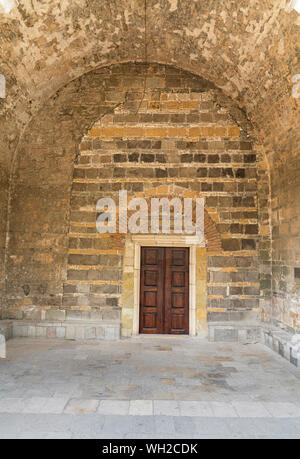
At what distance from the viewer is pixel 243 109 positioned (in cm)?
632

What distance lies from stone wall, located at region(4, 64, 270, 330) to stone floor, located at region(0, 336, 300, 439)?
99 centimetres

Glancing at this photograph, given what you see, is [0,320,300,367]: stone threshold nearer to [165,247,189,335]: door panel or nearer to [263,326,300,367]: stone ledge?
[263,326,300,367]: stone ledge

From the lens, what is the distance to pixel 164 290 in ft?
20.4

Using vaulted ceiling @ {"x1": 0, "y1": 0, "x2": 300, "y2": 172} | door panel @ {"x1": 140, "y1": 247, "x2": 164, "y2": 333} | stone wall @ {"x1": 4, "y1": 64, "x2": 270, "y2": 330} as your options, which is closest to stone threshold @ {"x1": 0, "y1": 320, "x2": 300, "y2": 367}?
stone wall @ {"x1": 4, "y1": 64, "x2": 270, "y2": 330}

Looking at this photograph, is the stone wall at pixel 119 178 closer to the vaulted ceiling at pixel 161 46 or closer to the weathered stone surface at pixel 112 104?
the weathered stone surface at pixel 112 104

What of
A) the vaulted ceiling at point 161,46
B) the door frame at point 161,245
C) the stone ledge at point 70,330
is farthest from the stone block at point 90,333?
the vaulted ceiling at point 161,46

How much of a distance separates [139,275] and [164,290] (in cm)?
56

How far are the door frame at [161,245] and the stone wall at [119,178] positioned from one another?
0.32 metres

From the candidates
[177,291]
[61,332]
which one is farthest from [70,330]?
[177,291]

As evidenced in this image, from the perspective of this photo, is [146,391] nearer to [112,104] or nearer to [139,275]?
[139,275]

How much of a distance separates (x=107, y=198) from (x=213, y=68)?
3102 millimetres

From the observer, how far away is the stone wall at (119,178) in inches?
239
